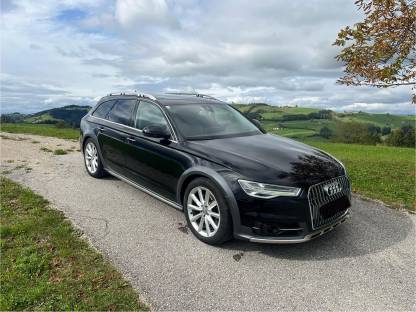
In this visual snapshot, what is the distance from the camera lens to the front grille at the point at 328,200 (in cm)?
391

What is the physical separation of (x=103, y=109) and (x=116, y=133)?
110cm

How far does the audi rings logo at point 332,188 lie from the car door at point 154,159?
1.69 m

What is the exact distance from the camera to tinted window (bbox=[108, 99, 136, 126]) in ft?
19.6

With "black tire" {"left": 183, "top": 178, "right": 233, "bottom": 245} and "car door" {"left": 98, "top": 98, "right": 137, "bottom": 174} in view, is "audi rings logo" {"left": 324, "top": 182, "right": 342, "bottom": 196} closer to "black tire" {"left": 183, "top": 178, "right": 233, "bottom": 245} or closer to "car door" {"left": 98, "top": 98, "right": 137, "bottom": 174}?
"black tire" {"left": 183, "top": 178, "right": 233, "bottom": 245}

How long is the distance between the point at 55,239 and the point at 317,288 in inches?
120

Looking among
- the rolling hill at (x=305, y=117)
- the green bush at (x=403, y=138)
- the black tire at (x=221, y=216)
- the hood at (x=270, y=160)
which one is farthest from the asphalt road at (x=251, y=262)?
the green bush at (x=403, y=138)

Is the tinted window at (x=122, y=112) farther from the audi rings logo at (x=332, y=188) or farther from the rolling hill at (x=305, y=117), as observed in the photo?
the rolling hill at (x=305, y=117)

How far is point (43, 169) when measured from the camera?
787 cm

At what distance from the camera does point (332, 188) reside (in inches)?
165

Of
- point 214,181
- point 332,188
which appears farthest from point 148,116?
point 332,188

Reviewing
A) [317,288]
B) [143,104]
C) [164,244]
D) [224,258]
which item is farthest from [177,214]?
[317,288]

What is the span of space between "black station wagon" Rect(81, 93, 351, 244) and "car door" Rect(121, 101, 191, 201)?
0.01 meters

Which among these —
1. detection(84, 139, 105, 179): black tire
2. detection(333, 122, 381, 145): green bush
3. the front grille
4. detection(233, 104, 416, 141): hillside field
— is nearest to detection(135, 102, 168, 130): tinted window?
detection(84, 139, 105, 179): black tire

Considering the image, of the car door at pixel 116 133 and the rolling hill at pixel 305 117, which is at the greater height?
the car door at pixel 116 133
